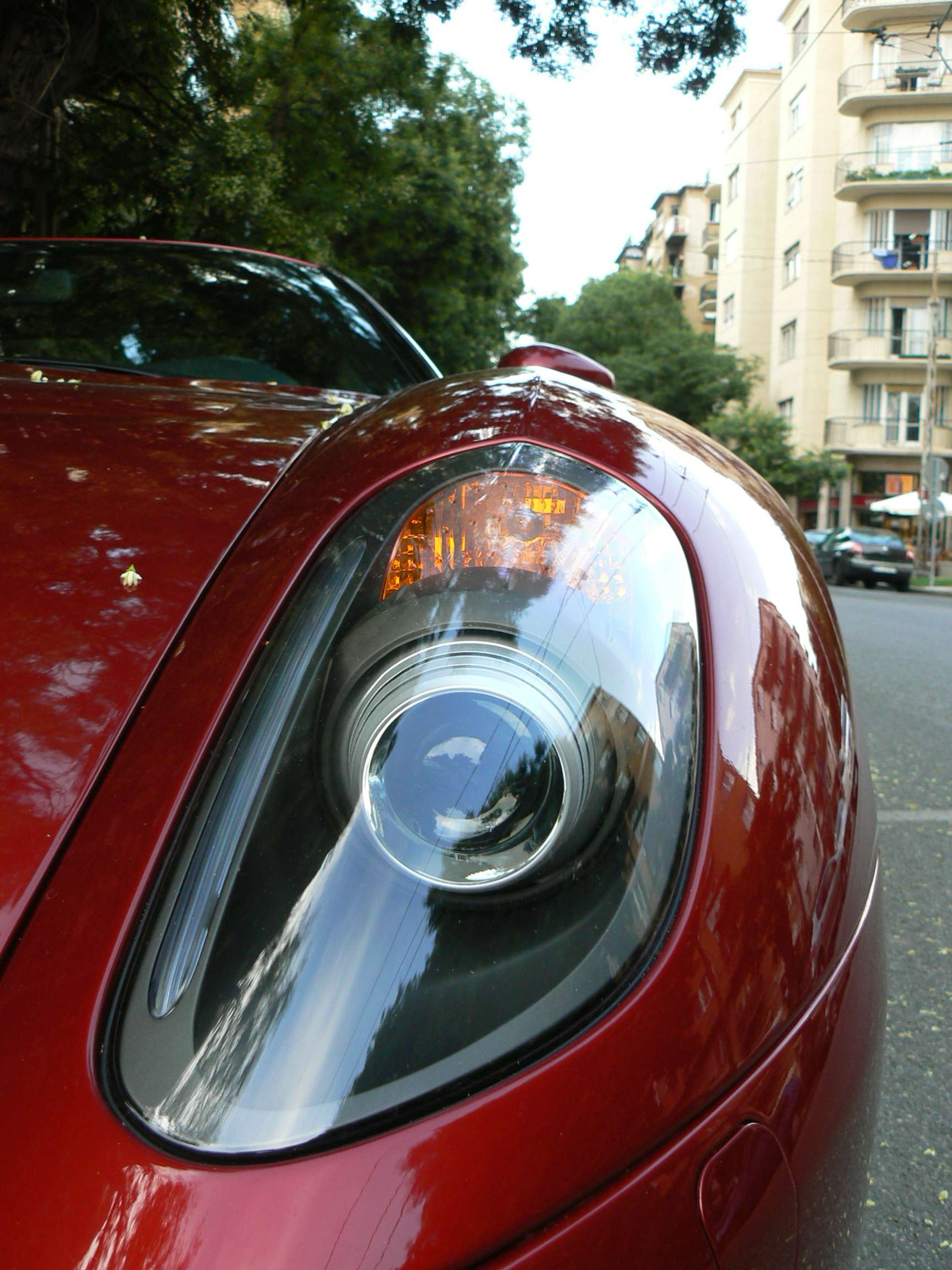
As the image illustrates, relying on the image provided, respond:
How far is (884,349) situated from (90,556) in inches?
1598

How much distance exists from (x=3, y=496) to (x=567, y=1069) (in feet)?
2.54

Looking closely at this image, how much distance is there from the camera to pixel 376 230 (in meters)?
13.5

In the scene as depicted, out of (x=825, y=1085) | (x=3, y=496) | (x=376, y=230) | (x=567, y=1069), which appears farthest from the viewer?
(x=376, y=230)

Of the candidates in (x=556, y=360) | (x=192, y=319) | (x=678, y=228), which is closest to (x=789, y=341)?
(x=678, y=228)

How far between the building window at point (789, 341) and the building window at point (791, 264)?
1.62 metres

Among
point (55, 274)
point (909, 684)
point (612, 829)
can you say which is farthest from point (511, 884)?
point (909, 684)

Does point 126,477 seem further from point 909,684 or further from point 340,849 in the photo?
point 909,684

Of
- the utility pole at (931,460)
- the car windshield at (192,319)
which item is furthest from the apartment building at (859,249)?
the car windshield at (192,319)

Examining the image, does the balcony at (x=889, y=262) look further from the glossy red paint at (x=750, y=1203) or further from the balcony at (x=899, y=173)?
the glossy red paint at (x=750, y=1203)

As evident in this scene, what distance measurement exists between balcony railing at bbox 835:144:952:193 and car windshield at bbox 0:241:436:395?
39234mm

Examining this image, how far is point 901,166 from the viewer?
3709 cm

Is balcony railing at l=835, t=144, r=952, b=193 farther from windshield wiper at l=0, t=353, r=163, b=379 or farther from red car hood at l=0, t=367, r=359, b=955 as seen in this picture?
red car hood at l=0, t=367, r=359, b=955

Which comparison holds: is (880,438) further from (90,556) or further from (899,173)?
(90,556)

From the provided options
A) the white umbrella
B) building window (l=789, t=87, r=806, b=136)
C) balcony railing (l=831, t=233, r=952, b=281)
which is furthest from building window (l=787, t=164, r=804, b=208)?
the white umbrella
